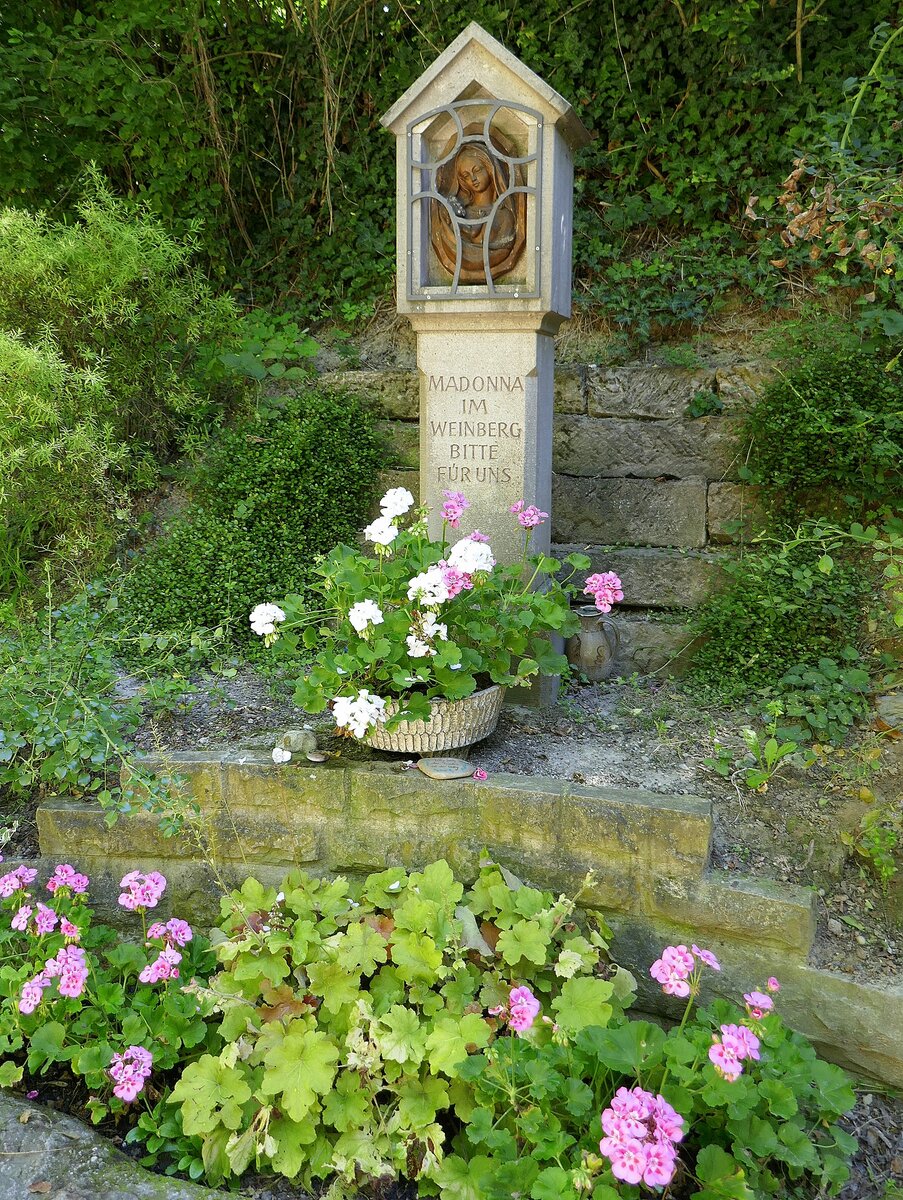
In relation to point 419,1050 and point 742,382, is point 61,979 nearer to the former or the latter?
point 419,1050

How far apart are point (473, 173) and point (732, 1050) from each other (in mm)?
2818

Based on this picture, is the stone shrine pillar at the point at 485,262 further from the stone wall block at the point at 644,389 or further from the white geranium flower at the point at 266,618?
the white geranium flower at the point at 266,618

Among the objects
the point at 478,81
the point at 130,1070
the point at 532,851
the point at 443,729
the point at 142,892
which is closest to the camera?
the point at 130,1070

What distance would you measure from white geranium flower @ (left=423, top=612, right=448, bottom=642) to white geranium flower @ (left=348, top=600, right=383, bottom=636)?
15 cm

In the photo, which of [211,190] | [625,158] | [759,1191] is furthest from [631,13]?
[759,1191]

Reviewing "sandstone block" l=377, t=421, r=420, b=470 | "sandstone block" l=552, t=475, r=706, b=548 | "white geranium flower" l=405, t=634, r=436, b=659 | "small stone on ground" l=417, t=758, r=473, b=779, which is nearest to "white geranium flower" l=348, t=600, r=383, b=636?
"white geranium flower" l=405, t=634, r=436, b=659

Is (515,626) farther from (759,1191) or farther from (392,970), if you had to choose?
(759,1191)

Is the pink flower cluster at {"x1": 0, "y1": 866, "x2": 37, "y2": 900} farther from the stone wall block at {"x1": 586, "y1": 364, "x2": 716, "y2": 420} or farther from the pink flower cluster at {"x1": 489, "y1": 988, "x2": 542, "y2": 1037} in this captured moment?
the stone wall block at {"x1": 586, "y1": 364, "x2": 716, "y2": 420}

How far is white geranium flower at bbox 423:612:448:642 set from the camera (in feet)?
8.54

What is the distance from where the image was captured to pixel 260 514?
4266mm

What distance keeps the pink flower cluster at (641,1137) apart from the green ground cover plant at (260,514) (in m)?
2.54

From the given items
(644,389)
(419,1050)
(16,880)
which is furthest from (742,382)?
(16,880)

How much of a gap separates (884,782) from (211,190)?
458cm

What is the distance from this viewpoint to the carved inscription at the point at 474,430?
339 centimetres
